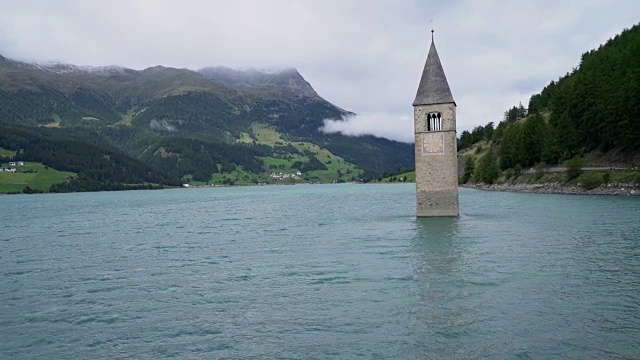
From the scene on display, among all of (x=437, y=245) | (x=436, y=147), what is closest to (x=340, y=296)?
(x=437, y=245)

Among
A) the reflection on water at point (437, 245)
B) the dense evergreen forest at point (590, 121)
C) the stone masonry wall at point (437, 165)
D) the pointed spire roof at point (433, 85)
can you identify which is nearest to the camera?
the reflection on water at point (437, 245)

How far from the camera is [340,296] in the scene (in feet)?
68.7

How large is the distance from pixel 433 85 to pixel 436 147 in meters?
6.03

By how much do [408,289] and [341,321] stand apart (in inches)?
199

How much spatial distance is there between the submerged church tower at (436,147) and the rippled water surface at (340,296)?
320 inches

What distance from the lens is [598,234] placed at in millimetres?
35125

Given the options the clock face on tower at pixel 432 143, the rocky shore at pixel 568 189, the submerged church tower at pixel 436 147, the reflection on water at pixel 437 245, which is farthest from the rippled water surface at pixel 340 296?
the rocky shore at pixel 568 189

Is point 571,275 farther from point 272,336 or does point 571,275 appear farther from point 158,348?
point 158,348

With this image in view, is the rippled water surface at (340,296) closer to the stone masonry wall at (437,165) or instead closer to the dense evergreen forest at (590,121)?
the stone masonry wall at (437,165)

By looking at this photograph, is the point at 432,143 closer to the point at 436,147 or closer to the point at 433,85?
the point at 436,147

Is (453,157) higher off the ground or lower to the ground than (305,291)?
higher

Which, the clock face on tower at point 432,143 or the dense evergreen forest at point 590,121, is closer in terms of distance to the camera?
the clock face on tower at point 432,143

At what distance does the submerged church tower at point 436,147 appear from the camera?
48219 millimetres

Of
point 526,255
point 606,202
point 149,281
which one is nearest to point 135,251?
point 149,281
